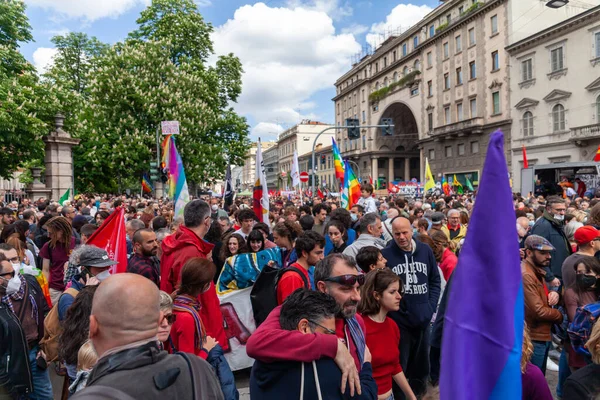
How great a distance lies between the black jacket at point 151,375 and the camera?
5.11 feet

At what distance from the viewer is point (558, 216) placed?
7824 mm

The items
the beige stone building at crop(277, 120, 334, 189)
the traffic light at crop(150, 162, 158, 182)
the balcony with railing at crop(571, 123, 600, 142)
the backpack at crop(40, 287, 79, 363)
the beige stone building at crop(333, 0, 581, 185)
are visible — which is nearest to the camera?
the backpack at crop(40, 287, 79, 363)

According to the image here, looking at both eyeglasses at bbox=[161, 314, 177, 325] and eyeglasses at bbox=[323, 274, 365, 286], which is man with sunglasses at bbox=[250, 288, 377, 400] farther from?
eyeglasses at bbox=[161, 314, 177, 325]

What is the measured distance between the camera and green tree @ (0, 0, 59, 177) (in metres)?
15.7

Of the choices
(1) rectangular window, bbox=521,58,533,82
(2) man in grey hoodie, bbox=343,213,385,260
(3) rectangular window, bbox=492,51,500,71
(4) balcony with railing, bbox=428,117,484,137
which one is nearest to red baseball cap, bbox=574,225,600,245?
(2) man in grey hoodie, bbox=343,213,385,260

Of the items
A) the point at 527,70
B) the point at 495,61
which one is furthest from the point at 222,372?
the point at 495,61

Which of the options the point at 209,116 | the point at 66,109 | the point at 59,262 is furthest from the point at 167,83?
the point at 59,262

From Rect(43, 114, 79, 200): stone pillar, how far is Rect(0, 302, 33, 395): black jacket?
15.9 m

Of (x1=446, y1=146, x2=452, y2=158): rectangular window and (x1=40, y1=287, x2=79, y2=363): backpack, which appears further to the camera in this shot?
(x1=446, y1=146, x2=452, y2=158): rectangular window

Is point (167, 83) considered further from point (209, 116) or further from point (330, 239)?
point (330, 239)

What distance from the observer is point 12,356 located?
3.39 meters

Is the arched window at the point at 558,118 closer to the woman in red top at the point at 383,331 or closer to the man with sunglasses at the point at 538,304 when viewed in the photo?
the man with sunglasses at the point at 538,304

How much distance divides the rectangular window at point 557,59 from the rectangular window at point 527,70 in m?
1.95

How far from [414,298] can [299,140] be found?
9984 centimetres
